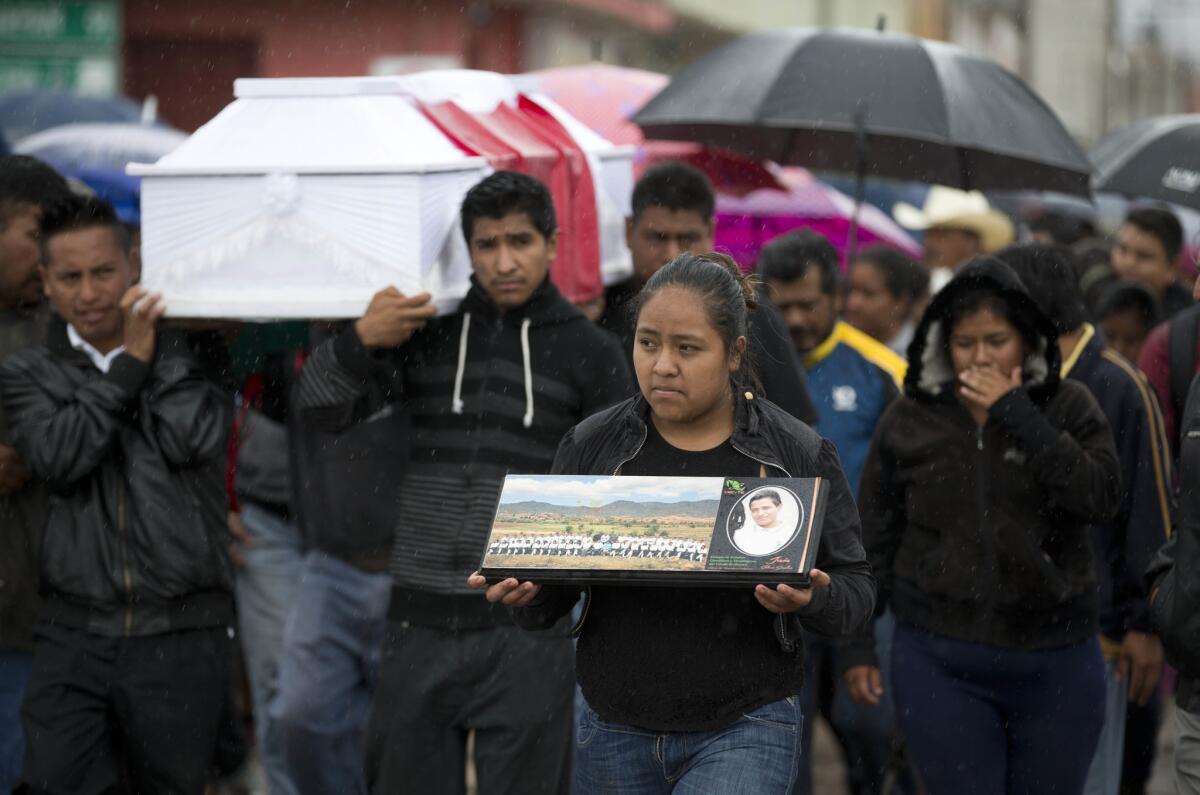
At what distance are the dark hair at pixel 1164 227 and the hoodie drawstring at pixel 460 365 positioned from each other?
5482mm

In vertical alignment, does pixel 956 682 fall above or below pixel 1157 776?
above

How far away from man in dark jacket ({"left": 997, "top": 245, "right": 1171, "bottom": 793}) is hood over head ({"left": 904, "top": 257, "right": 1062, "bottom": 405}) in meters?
0.40

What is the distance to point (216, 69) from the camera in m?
19.7

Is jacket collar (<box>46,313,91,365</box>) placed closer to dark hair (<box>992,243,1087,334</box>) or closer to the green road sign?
dark hair (<box>992,243,1087,334</box>)

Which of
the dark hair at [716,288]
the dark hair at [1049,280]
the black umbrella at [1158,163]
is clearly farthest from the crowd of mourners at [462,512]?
the black umbrella at [1158,163]

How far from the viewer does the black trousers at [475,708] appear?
566cm

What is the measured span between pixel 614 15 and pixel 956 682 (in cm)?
1868

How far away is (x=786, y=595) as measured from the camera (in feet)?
13.5

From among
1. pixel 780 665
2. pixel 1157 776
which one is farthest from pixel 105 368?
pixel 1157 776

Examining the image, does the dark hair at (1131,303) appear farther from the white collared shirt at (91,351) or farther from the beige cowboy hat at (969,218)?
the white collared shirt at (91,351)

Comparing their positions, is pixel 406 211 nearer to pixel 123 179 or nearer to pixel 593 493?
pixel 593 493

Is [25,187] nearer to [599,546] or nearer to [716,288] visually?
[716,288]

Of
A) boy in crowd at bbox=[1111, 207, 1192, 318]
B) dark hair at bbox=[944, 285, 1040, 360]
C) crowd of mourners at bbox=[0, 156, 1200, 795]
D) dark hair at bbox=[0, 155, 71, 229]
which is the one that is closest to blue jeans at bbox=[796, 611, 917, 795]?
crowd of mourners at bbox=[0, 156, 1200, 795]

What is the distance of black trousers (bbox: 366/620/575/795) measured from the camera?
5664 millimetres
